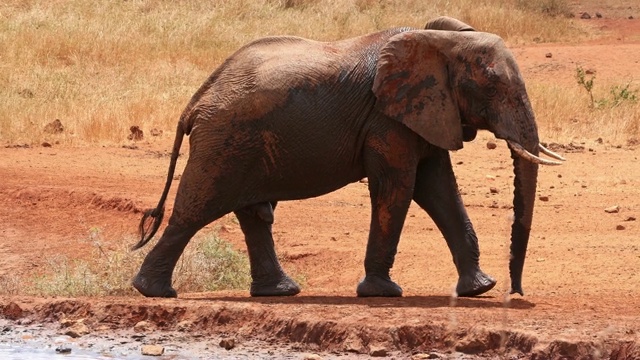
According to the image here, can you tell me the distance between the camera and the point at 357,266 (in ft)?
35.2

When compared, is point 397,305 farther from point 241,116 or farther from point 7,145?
point 7,145

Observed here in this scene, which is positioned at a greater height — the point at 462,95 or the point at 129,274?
the point at 462,95

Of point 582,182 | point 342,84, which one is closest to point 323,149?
point 342,84

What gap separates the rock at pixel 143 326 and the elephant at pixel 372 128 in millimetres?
901

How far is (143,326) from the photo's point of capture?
315 inches

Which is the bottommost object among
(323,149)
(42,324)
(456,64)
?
(42,324)

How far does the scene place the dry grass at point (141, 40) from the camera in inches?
638

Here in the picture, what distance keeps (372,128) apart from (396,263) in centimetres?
244

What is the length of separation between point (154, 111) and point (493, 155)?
3.95 metres

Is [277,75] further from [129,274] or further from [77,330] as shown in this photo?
[129,274]

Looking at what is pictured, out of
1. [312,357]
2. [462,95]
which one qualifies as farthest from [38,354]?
[462,95]

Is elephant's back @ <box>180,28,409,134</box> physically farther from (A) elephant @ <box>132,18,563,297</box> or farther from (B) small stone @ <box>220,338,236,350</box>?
(B) small stone @ <box>220,338,236,350</box>

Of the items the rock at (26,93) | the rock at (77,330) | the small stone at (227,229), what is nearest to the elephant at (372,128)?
the rock at (77,330)

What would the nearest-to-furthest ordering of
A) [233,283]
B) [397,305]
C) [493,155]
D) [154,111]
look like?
[397,305], [233,283], [493,155], [154,111]
